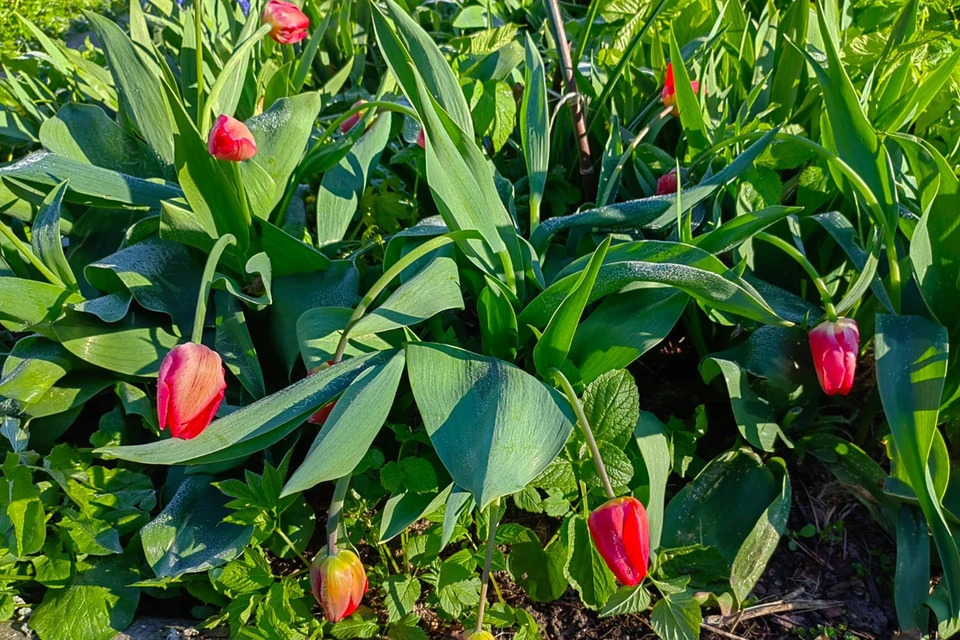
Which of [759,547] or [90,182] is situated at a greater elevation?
[90,182]

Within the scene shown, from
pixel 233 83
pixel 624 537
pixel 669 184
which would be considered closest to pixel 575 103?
pixel 669 184

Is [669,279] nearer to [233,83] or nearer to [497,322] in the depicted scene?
[497,322]

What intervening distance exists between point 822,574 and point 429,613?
623 millimetres

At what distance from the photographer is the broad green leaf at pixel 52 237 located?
1189 millimetres

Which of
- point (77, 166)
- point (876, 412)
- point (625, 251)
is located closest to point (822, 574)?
point (876, 412)

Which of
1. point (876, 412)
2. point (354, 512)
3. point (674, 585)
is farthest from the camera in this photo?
point (876, 412)

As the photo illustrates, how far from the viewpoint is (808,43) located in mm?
1546

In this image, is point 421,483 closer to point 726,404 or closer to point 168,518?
point 168,518

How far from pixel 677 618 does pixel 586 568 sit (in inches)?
5.3

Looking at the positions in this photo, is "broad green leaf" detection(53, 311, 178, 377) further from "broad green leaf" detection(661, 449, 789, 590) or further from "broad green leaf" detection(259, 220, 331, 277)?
"broad green leaf" detection(661, 449, 789, 590)

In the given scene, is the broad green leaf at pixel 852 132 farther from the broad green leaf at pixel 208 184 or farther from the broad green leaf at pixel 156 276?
the broad green leaf at pixel 156 276

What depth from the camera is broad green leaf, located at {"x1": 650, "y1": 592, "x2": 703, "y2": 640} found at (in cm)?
A: 102

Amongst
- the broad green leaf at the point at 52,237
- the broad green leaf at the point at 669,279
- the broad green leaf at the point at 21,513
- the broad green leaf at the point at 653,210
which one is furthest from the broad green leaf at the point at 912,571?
the broad green leaf at the point at 52,237

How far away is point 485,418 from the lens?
89 cm
